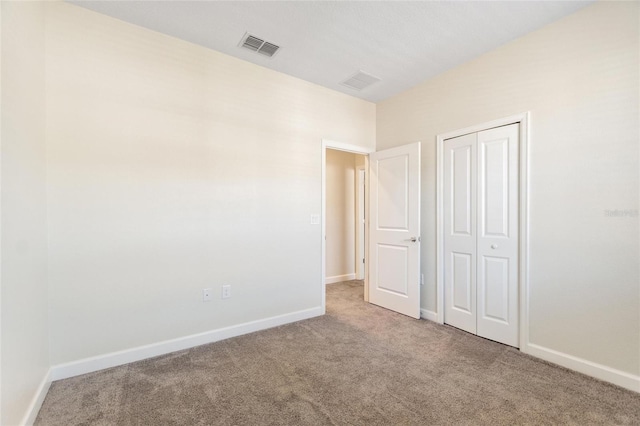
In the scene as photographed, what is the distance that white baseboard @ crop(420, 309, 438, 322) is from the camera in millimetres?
3119

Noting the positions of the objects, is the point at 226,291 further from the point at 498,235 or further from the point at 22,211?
the point at 498,235

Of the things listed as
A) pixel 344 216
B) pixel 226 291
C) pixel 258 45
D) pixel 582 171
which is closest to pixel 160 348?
pixel 226 291

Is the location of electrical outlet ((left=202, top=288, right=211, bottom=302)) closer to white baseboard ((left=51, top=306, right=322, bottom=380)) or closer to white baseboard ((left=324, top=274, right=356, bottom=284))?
white baseboard ((left=51, top=306, right=322, bottom=380))

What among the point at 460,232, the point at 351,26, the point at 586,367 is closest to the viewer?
the point at 586,367

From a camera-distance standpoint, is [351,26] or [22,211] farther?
[351,26]

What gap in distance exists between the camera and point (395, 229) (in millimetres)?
3447

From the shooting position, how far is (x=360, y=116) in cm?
373

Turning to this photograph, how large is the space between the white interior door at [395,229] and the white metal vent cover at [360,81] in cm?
84

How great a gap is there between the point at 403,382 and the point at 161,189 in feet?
8.12

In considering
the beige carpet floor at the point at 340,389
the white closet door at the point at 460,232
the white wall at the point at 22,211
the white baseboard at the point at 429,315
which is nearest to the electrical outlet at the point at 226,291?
the beige carpet floor at the point at 340,389

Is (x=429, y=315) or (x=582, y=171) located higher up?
(x=582, y=171)

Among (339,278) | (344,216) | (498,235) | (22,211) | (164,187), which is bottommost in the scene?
(339,278)

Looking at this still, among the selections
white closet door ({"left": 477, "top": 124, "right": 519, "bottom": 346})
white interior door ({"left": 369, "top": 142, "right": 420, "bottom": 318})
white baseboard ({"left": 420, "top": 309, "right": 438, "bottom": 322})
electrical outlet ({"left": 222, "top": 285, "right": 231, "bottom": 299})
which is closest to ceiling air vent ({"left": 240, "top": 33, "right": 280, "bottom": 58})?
white interior door ({"left": 369, "top": 142, "right": 420, "bottom": 318})

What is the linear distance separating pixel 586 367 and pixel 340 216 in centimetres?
Result: 368
